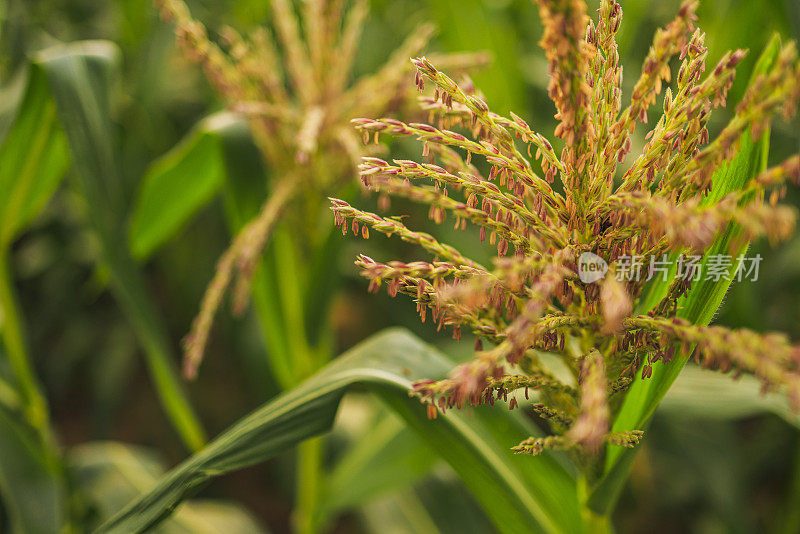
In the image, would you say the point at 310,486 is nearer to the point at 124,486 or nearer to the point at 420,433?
the point at 124,486

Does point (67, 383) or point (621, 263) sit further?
point (67, 383)

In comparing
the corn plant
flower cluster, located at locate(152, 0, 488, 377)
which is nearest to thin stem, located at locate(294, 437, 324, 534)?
flower cluster, located at locate(152, 0, 488, 377)

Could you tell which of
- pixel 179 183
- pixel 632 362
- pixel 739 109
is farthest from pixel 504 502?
pixel 179 183

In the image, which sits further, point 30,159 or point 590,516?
point 30,159

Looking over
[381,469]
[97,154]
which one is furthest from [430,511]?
[97,154]

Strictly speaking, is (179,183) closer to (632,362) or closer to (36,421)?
(36,421)

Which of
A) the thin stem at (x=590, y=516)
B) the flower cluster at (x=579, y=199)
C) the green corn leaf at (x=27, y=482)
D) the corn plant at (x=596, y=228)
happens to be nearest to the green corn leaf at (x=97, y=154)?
the green corn leaf at (x=27, y=482)

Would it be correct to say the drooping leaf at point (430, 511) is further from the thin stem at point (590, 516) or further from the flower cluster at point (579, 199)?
the flower cluster at point (579, 199)
